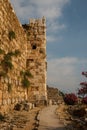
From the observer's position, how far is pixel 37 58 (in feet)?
55.6

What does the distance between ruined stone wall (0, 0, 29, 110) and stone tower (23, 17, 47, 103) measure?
1.79 m

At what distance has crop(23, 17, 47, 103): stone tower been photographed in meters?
16.4

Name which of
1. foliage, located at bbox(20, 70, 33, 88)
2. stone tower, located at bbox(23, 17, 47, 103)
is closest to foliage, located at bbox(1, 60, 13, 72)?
foliage, located at bbox(20, 70, 33, 88)

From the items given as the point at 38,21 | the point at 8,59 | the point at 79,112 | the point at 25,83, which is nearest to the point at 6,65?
the point at 8,59

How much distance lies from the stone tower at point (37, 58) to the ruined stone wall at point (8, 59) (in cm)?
179

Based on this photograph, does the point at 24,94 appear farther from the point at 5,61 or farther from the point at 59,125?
→ the point at 59,125

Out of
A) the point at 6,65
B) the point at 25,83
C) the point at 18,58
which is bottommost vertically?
the point at 25,83

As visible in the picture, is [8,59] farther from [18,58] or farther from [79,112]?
[79,112]

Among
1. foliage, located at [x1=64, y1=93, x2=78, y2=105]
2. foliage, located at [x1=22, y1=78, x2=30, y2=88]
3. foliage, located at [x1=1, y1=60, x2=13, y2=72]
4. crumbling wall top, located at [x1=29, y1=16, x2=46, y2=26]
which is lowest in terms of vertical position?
foliage, located at [x1=64, y1=93, x2=78, y2=105]

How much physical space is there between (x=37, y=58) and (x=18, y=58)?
3.33 metres

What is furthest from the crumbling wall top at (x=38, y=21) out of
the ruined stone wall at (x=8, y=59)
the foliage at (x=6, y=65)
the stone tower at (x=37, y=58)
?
the foliage at (x=6, y=65)

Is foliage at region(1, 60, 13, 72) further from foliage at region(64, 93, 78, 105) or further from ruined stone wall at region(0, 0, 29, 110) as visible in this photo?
foliage at region(64, 93, 78, 105)

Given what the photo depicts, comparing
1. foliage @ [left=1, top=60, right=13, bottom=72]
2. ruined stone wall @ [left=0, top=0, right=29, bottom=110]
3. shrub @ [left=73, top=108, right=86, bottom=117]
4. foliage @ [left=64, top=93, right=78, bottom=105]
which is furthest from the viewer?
foliage @ [left=64, top=93, right=78, bottom=105]

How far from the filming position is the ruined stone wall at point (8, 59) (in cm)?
1057
